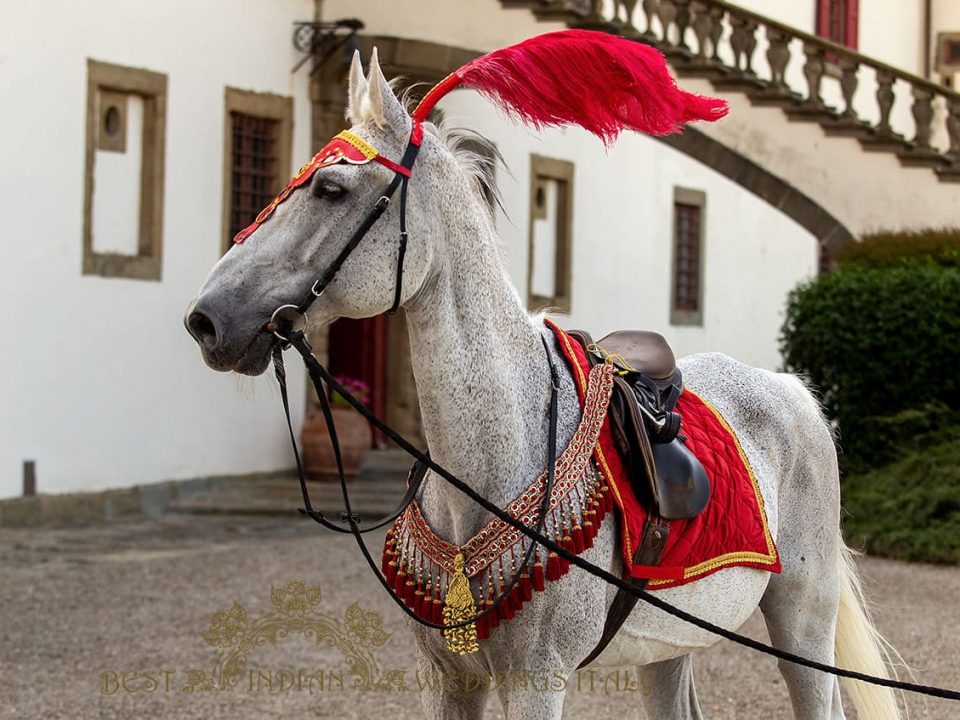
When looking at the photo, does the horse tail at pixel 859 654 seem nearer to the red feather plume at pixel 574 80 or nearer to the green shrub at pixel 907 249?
the red feather plume at pixel 574 80

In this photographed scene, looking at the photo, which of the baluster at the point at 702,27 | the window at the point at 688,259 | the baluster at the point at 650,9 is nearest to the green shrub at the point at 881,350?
the baluster at the point at 702,27

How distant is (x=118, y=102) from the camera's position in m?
13.2

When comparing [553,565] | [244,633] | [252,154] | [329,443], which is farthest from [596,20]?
[553,565]

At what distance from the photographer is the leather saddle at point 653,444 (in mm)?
3693

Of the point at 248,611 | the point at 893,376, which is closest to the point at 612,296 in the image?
the point at 893,376

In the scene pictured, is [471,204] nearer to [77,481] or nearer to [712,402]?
[712,402]

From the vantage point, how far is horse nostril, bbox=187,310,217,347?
315cm

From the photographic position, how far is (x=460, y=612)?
11.3 ft

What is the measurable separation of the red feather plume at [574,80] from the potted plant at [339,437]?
1069 centimetres

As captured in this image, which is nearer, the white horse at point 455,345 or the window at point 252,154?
the white horse at point 455,345

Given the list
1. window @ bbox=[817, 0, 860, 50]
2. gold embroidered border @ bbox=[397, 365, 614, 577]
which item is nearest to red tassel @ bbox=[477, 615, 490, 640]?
gold embroidered border @ bbox=[397, 365, 614, 577]

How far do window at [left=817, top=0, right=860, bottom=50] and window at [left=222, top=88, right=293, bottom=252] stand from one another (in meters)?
10.5

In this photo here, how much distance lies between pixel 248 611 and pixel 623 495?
5549 millimetres

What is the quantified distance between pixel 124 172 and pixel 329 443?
317cm
